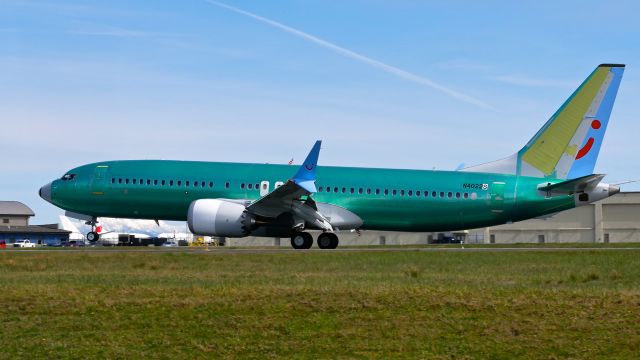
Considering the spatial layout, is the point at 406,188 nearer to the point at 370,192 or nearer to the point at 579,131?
the point at 370,192

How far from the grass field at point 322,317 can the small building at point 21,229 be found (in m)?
115

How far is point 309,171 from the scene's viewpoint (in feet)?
144

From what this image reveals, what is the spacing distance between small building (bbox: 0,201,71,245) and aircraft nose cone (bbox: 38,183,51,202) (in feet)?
274

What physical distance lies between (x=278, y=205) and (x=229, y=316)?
2584 centimetres

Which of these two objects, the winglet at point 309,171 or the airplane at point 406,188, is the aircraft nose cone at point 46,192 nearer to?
→ the airplane at point 406,188

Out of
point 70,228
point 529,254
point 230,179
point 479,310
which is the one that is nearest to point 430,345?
point 479,310

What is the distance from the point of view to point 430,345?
59.1ft

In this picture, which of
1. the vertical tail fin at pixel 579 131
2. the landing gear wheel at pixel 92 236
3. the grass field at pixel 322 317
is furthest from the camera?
the landing gear wheel at pixel 92 236

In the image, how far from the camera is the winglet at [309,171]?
43562 mm

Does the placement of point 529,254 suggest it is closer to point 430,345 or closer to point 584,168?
point 584,168

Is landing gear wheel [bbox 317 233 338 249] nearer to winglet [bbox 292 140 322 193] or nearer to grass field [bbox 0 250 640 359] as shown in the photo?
winglet [bbox 292 140 322 193]

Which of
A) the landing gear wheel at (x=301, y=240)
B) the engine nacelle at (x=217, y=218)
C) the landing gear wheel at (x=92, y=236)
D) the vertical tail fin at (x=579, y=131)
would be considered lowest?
the landing gear wheel at (x=301, y=240)

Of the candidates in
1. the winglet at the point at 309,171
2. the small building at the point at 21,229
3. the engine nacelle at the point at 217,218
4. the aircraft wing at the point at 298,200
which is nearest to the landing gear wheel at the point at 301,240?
the aircraft wing at the point at 298,200

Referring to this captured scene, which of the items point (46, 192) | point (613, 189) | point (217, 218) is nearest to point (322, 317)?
point (217, 218)
